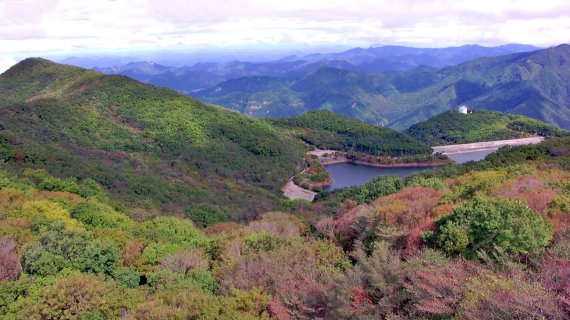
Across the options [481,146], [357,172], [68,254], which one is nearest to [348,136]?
[357,172]

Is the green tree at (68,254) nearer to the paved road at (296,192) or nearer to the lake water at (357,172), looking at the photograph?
the paved road at (296,192)

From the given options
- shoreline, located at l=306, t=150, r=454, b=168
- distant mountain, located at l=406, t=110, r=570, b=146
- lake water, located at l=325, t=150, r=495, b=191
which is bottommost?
lake water, located at l=325, t=150, r=495, b=191

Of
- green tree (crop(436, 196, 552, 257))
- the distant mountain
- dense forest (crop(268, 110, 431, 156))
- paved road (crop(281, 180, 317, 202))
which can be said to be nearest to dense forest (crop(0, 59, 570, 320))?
green tree (crop(436, 196, 552, 257))

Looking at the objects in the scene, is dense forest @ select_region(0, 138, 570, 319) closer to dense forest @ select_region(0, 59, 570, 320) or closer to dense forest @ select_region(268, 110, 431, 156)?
dense forest @ select_region(0, 59, 570, 320)

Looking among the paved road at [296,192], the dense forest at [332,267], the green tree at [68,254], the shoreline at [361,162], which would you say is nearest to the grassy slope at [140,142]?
the paved road at [296,192]

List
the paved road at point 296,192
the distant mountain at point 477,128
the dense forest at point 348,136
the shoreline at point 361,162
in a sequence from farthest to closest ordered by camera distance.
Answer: the distant mountain at point 477,128 < the dense forest at point 348,136 < the shoreline at point 361,162 < the paved road at point 296,192
